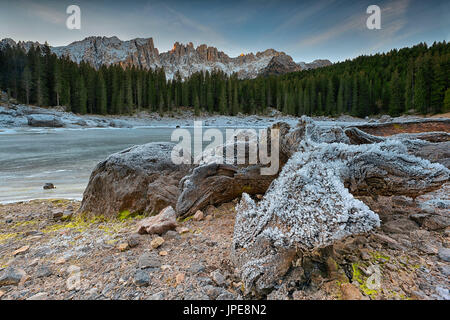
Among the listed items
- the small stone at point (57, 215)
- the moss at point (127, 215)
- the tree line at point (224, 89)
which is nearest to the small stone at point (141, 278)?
the moss at point (127, 215)

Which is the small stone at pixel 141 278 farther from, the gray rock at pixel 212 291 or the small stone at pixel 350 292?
the small stone at pixel 350 292

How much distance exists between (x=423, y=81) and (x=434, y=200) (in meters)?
43.1

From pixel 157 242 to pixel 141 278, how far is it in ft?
1.62

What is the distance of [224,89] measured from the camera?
178ft

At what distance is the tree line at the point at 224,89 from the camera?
3656 cm

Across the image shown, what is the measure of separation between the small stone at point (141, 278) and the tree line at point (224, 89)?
42.5 meters

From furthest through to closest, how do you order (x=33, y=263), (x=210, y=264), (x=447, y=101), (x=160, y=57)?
(x=160, y=57), (x=447, y=101), (x=33, y=263), (x=210, y=264)

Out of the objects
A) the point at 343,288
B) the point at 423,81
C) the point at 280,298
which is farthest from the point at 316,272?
the point at 423,81

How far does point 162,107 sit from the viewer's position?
2066 inches

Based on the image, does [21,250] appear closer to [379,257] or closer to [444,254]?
[379,257]

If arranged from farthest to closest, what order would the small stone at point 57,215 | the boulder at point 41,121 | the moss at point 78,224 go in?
the boulder at point 41,121
the small stone at point 57,215
the moss at point 78,224

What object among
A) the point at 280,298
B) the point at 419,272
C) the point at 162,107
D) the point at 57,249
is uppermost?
the point at 162,107

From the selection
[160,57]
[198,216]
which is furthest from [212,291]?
[160,57]
